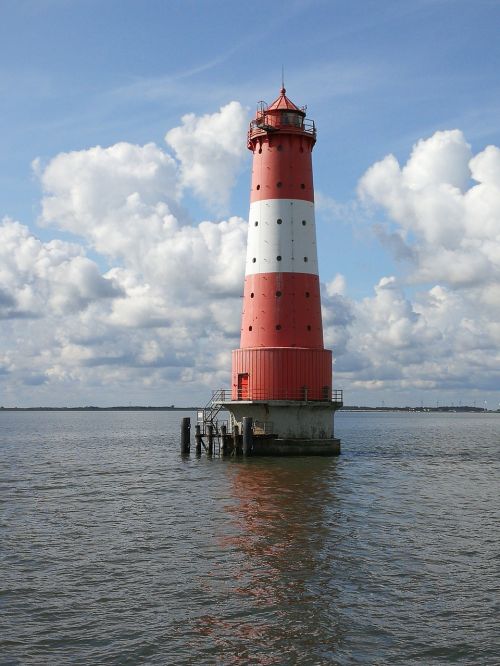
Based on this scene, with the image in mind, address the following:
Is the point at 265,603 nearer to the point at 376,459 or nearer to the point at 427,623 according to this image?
the point at 427,623

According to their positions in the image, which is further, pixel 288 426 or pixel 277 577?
pixel 288 426

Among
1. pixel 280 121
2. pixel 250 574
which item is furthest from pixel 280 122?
pixel 250 574

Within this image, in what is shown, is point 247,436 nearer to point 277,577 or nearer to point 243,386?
point 243,386

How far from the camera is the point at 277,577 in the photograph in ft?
54.4

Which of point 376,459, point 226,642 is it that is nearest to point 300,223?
point 376,459

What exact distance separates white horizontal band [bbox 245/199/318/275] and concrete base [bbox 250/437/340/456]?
31.7 feet

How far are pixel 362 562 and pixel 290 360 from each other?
76.8ft

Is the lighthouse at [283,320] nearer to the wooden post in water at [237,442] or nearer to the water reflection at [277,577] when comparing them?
the wooden post in water at [237,442]

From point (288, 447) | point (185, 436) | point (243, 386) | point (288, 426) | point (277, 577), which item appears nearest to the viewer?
point (277, 577)

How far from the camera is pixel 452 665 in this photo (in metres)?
11.9

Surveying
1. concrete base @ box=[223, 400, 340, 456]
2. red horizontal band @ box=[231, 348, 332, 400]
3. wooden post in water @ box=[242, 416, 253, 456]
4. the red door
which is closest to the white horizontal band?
red horizontal band @ box=[231, 348, 332, 400]

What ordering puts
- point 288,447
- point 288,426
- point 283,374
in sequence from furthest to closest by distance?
point 288,426 < point 288,447 < point 283,374

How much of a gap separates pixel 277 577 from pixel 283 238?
27.8 m

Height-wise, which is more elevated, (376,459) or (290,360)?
(290,360)
